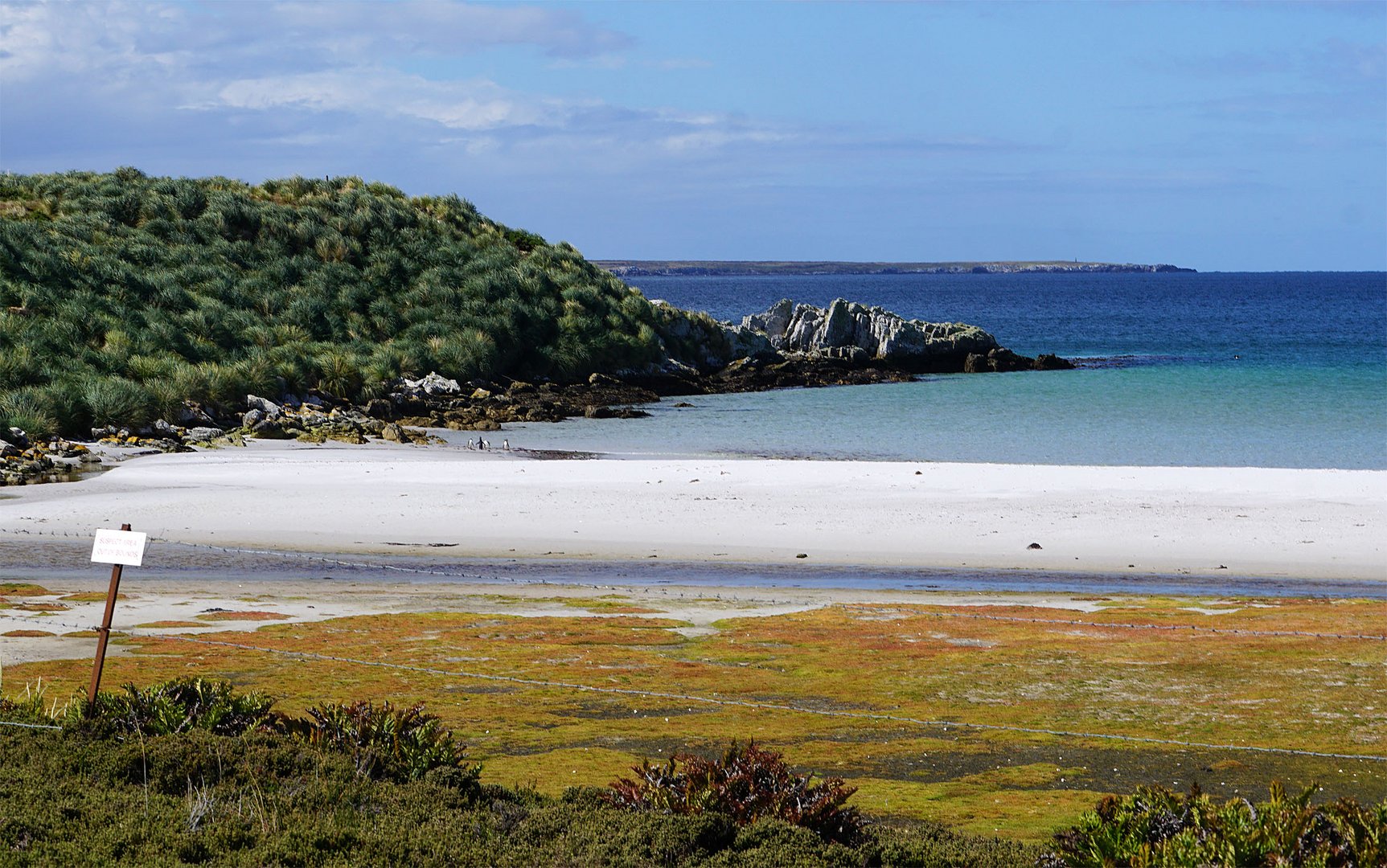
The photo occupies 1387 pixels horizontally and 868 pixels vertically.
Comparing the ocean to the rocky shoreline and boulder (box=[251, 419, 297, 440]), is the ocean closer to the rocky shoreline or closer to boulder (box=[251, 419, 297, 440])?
the rocky shoreline

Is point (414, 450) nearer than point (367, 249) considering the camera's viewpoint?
Yes

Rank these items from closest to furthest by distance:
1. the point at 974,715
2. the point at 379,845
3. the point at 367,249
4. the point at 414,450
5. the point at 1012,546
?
1. the point at 379,845
2. the point at 974,715
3. the point at 1012,546
4. the point at 414,450
5. the point at 367,249

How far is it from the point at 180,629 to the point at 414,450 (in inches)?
782

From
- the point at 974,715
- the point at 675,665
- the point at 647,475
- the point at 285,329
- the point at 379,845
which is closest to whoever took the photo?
the point at 379,845

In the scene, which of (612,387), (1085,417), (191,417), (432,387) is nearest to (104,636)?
(191,417)

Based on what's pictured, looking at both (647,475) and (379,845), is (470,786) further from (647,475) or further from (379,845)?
(647,475)

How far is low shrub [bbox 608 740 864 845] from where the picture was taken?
7559mm

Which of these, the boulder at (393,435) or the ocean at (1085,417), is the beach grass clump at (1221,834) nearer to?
the ocean at (1085,417)

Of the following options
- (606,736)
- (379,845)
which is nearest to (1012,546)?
(606,736)

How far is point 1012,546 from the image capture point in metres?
22.2

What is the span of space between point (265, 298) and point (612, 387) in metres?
14.2

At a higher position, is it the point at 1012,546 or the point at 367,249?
the point at 367,249

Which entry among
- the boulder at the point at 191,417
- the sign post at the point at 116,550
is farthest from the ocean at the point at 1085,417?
the sign post at the point at 116,550

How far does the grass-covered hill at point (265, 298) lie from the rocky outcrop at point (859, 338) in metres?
8.93
